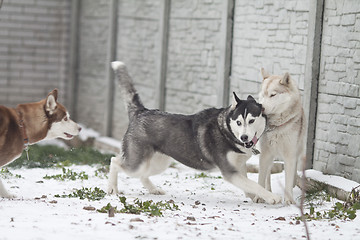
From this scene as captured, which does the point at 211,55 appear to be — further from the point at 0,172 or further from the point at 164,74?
the point at 0,172

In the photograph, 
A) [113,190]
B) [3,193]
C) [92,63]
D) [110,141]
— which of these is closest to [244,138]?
[113,190]

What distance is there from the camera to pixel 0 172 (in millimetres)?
7105

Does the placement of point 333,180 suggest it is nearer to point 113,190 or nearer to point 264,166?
point 264,166

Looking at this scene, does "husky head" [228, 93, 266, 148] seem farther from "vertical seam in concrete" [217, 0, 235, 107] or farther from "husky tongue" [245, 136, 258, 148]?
"vertical seam in concrete" [217, 0, 235, 107]

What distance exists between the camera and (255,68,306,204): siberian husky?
5703mm

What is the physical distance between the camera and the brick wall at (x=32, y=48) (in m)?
13.4

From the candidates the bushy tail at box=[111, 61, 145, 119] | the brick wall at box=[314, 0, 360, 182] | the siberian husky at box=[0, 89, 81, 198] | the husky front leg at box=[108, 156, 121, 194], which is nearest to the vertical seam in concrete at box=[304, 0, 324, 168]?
the brick wall at box=[314, 0, 360, 182]

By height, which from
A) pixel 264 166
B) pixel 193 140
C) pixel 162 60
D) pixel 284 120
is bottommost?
pixel 264 166

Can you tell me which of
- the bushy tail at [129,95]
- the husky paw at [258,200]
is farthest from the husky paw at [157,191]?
the husky paw at [258,200]

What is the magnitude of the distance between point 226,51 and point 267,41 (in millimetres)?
989

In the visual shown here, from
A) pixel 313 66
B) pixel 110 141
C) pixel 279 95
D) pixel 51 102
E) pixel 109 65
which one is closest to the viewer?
pixel 279 95

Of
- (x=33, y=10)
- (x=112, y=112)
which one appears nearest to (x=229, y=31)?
(x=112, y=112)

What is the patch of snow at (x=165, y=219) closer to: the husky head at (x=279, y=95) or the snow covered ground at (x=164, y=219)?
the snow covered ground at (x=164, y=219)

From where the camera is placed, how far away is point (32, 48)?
44.6 ft
